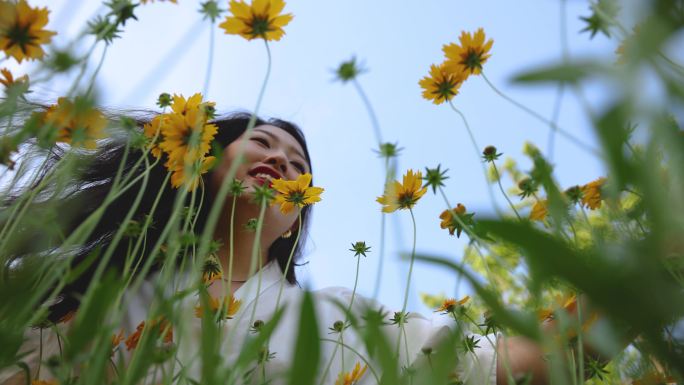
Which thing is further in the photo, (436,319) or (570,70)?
(436,319)

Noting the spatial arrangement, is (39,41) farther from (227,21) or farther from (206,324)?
(206,324)

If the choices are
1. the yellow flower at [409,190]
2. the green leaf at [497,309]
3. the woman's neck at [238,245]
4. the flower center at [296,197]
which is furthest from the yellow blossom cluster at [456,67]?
the woman's neck at [238,245]

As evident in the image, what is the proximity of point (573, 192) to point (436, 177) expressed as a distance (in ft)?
0.60

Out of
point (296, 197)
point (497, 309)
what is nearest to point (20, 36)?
point (296, 197)

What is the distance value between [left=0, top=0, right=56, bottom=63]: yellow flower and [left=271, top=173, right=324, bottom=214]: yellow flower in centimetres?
35

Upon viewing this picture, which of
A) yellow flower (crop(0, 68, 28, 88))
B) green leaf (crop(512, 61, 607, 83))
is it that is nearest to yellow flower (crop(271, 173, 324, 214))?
A: yellow flower (crop(0, 68, 28, 88))

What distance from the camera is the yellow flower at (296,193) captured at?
790 millimetres

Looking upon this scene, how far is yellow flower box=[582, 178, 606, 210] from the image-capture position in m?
0.69

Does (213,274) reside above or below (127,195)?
below

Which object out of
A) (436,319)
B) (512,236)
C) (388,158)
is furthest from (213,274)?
(512,236)

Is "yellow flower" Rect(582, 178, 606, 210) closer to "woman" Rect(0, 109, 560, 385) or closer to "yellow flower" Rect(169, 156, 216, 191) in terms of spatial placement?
"woman" Rect(0, 109, 560, 385)

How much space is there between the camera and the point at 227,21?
606mm

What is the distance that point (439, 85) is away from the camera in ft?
2.57

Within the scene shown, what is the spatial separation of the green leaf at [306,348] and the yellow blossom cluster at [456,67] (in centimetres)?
55
